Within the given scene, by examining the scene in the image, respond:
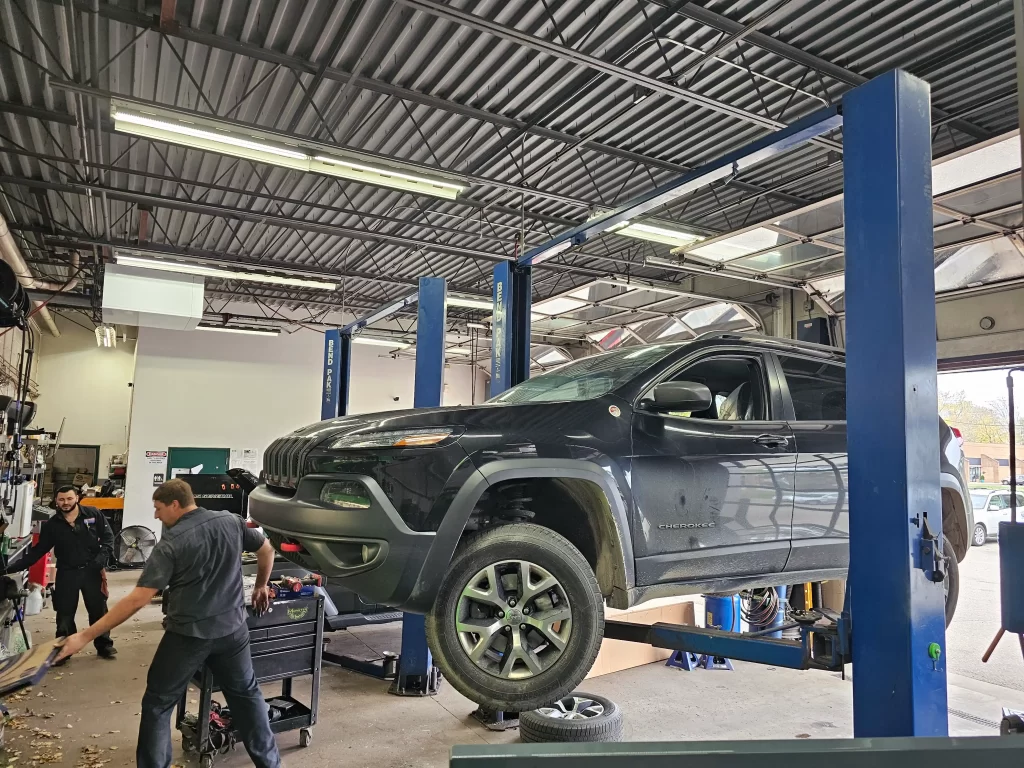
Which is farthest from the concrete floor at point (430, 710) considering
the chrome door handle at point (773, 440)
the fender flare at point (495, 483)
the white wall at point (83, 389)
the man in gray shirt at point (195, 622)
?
the white wall at point (83, 389)

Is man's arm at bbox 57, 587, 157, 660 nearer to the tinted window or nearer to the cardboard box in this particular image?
the tinted window

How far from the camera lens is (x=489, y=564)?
2291 mm

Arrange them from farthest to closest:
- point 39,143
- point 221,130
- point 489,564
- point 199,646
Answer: point 39,143 < point 221,130 < point 199,646 < point 489,564

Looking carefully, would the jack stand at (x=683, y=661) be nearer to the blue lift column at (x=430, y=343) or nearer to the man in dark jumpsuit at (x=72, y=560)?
the blue lift column at (x=430, y=343)

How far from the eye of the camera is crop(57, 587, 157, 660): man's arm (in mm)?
3145

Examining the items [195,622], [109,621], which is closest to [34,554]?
[195,622]

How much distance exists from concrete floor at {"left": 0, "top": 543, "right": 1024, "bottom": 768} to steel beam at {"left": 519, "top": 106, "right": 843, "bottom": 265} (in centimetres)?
384

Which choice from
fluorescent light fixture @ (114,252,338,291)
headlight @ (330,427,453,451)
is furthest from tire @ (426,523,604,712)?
fluorescent light fixture @ (114,252,338,291)

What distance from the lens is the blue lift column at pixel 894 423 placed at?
2.09 m

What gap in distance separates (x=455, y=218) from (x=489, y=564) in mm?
9030

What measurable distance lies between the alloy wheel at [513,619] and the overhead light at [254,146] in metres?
4.62

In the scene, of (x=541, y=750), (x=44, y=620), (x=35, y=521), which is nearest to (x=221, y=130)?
(x=541, y=750)

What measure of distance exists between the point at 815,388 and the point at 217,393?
14292mm

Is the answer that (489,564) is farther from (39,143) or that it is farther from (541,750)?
(39,143)
